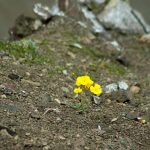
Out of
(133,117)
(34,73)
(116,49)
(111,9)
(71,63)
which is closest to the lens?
(133,117)

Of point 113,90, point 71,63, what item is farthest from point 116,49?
point 113,90

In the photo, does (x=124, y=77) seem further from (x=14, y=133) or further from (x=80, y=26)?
(x=14, y=133)

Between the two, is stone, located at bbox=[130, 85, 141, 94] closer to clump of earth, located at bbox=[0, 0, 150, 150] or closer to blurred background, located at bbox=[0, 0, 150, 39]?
clump of earth, located at bbox=[0, 0, 150, 150]

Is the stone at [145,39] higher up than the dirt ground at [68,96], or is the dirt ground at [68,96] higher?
the dirt ground at [68,96]

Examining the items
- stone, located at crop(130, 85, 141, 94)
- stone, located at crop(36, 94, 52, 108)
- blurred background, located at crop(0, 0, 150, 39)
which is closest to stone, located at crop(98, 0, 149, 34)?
stone, located at crop(130, 85, 141, 94)

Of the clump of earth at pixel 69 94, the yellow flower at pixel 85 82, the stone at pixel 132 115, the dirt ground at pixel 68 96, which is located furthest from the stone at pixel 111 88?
the yellow flower at pixel 85 82

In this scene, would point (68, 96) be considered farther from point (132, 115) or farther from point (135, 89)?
point (135, 89)

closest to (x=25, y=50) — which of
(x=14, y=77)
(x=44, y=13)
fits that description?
(x=14, y=77)

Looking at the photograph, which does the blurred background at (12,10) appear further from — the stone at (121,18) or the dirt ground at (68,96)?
the dirt ground at (68,96)
